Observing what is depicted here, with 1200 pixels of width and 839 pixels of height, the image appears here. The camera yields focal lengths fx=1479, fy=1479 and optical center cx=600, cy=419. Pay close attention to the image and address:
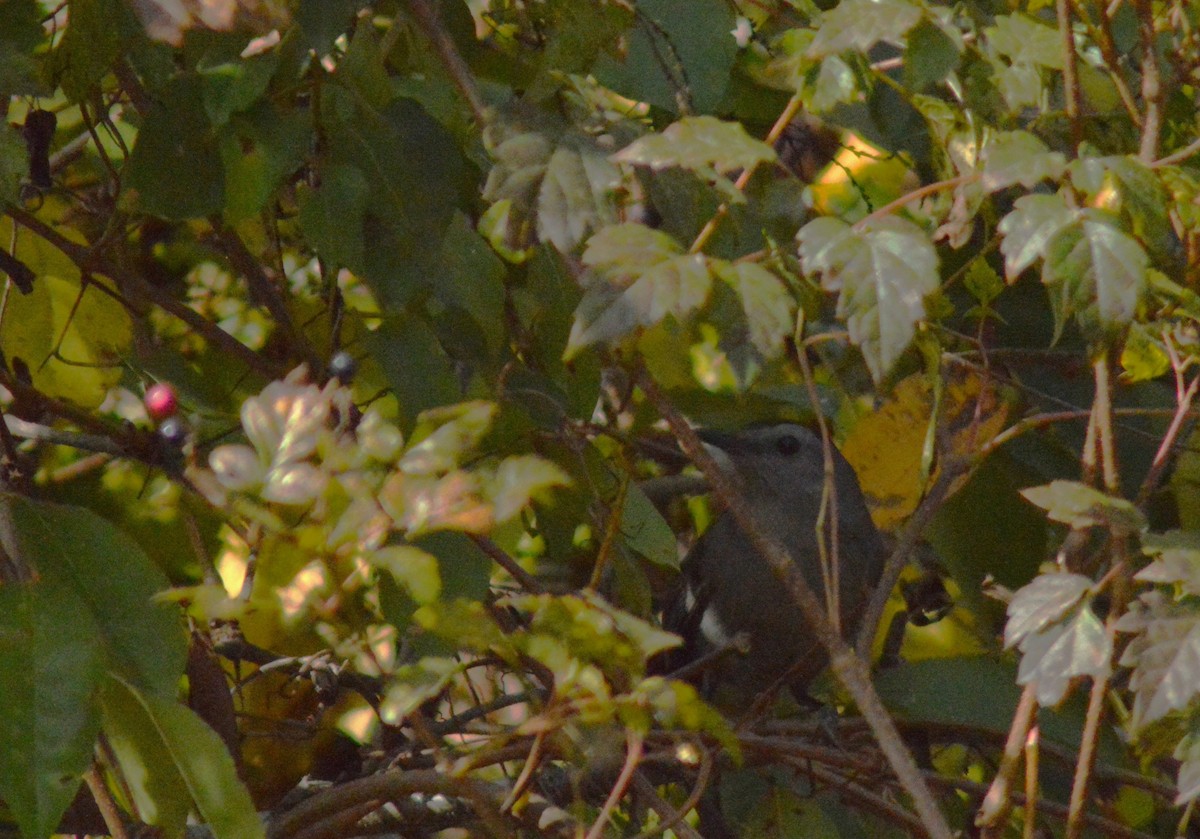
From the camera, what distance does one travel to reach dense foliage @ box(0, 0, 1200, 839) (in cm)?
137

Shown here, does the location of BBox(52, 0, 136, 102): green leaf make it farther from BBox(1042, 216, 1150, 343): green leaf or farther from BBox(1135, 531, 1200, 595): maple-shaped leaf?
BBox(1135, 531, 1200, 595): maple-shaped leaf

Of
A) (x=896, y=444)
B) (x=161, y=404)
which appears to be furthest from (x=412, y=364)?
(x=896, y=444)

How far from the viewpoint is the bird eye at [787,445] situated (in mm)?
4359

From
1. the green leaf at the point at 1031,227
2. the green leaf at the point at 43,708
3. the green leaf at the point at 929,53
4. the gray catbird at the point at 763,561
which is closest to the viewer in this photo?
the green leaf at the point at 43,708

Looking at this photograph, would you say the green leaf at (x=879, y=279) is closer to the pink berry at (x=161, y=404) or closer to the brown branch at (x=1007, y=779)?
the brown branch at (x=1007, y=779)

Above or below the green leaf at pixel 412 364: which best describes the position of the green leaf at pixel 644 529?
below

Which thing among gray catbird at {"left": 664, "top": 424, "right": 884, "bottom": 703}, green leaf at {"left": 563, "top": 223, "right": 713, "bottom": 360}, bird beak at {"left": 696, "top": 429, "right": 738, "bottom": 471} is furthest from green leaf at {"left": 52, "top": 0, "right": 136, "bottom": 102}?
bird beak at {"left": 696, "top": 429, "right": 738, "bottom": 471}

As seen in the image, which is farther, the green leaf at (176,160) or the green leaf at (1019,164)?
the green leaf at (176,160)

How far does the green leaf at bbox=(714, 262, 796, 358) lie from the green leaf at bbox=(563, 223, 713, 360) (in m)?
0.03

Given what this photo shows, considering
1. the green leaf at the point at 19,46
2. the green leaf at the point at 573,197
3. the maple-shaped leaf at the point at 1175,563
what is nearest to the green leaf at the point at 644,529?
the green leaf at the point at 573,197

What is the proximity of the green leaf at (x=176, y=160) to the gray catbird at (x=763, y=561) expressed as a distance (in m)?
2.43

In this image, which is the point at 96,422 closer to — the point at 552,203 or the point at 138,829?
the point at 138,829

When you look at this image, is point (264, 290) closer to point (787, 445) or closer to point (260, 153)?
point (260, 153)

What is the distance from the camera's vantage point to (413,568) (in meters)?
1.21
